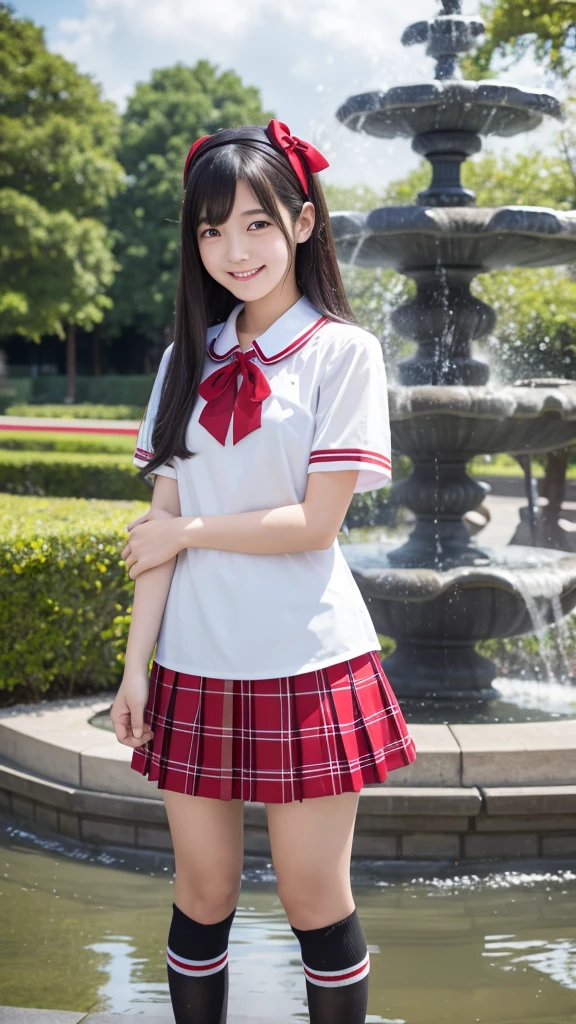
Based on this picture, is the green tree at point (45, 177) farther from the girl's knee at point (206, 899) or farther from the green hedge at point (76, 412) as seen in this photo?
the girl's knee at point (206, 899)

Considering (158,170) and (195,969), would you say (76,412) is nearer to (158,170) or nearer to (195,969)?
(158,170)

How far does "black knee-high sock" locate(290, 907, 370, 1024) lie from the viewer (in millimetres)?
1871

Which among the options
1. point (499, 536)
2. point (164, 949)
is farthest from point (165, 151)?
point (164, 949)

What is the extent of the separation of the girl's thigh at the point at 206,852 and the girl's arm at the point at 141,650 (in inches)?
5.2

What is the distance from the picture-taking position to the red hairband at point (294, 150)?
1.97 meters

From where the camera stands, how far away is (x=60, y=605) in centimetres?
470

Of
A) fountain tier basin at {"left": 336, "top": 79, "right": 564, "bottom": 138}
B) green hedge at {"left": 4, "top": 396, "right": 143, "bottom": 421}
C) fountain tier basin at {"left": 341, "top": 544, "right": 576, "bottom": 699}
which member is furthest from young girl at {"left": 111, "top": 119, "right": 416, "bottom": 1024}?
green hedge at {"left": 4, "top": 396, "right": 143, "bottom": 421}

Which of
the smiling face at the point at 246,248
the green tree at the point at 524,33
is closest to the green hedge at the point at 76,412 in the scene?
the green tree at the point at 524,33

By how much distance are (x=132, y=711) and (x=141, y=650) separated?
110 millimetres

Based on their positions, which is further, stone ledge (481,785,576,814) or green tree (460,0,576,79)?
green tree (460,0,576,79)

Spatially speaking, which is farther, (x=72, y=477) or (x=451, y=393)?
(x=72, y=477)

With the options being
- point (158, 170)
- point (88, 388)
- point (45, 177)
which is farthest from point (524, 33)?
point (88, 388)

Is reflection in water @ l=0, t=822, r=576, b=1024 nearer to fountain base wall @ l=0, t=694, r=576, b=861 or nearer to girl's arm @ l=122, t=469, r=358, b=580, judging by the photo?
fountain base wall @ l=0, t=694, r=576, b=861

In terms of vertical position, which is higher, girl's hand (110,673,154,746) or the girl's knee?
girl's hand (110,673,154,746)
